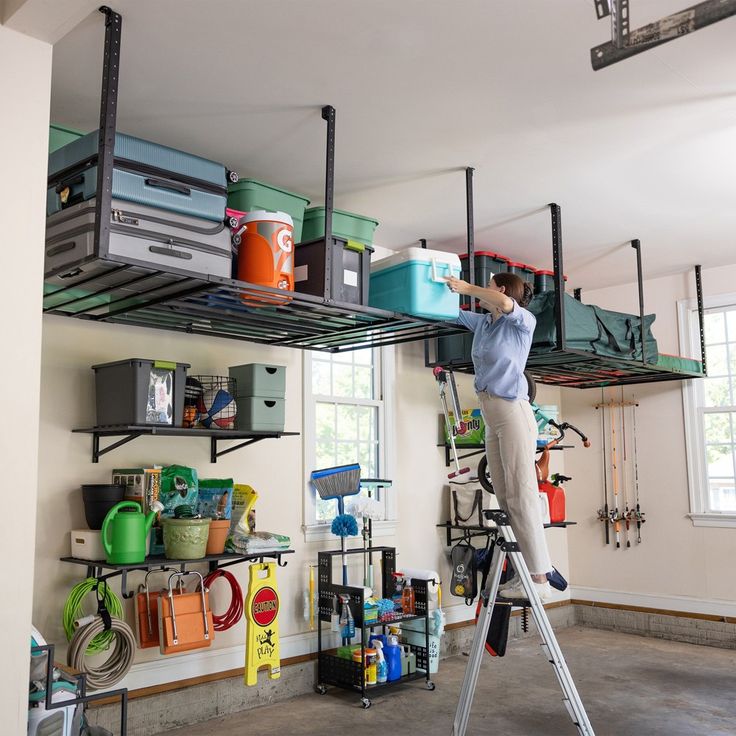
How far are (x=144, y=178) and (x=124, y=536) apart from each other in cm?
180

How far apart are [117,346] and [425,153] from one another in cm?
214

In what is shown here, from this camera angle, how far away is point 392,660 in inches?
208

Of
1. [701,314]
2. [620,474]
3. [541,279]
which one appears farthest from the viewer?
[620,474]

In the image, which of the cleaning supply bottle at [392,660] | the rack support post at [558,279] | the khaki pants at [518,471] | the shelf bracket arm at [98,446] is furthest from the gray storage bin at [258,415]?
the rack support post at [558,279]

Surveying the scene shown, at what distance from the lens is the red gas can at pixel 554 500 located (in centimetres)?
669

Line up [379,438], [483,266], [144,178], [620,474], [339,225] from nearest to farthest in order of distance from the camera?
[144,178] → [339,225] → [483,266] → [379,438] → [620,474]

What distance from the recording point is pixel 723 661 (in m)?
6.21

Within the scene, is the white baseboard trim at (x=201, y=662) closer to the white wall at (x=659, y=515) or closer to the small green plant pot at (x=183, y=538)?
the small green plant pot at (x=183, y=538)

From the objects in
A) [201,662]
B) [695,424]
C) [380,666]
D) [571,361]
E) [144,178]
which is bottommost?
[380,666]

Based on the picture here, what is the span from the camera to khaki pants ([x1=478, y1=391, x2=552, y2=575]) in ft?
13.3

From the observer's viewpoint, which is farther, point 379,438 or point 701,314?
point 701,314

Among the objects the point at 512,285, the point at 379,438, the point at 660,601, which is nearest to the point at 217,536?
the point at 379,438

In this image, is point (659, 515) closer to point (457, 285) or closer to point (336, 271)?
point (457, 285)

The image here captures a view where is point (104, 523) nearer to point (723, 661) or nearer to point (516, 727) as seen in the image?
point (516, 727)
